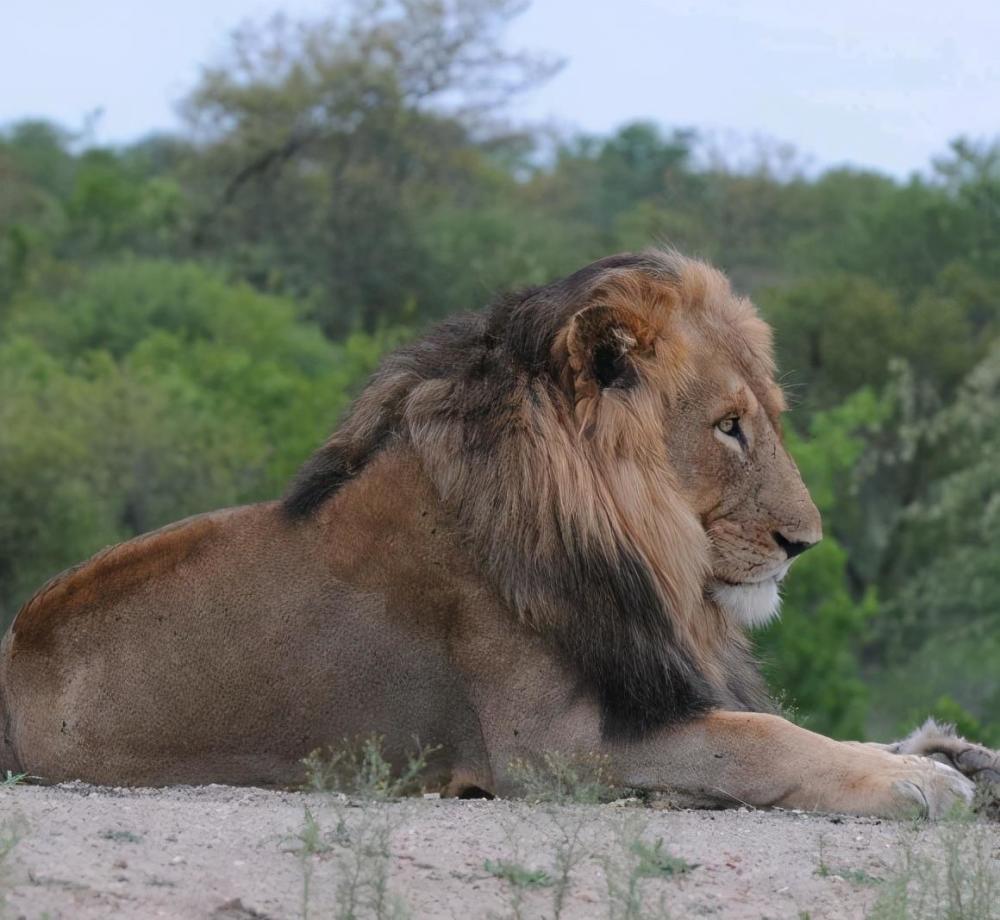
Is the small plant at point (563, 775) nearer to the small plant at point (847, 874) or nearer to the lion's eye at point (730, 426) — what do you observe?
the small plant at point (847, 874)

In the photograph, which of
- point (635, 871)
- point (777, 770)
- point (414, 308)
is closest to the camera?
point (635, 871)

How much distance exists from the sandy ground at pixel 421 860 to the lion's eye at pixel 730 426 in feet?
3.77

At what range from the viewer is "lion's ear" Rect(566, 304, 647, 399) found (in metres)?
5.24

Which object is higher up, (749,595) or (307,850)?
(749,595)

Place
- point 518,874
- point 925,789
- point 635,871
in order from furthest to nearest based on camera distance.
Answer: point 925,789 → point 518,874 → point 635,871

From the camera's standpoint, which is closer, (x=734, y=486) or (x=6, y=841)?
(x=6, y=841)

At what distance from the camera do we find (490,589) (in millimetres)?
5164

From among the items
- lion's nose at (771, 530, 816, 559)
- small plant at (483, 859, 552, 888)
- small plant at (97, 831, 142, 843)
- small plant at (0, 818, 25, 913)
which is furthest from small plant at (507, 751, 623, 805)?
small plant at (0, 818, 25, 913)

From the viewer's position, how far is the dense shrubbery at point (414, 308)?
899 inches

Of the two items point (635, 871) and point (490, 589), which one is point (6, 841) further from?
point (490, 589)

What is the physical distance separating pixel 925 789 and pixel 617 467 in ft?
3.92

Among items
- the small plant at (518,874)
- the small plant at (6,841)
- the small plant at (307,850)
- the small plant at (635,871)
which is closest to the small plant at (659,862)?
the small plant at (635,871)

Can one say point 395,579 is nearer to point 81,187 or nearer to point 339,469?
point 339,469

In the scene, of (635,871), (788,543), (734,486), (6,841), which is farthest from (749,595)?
(6,841)
